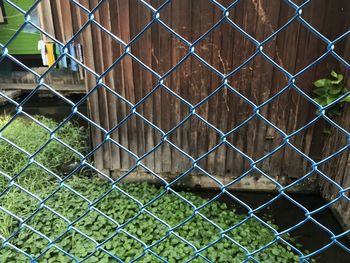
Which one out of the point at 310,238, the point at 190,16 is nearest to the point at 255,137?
the point at 310,238

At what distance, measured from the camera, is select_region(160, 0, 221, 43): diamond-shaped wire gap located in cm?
342

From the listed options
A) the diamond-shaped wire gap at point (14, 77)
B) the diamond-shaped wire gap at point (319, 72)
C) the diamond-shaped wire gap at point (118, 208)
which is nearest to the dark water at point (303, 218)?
the diamond-shaped wire gap at point (118, 208)

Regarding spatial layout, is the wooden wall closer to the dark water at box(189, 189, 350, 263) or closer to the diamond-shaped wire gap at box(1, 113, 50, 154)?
the dark water at box(189, 189, 350, 263)

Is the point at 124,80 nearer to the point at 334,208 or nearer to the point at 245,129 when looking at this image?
the point at 245,129

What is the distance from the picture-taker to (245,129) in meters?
3.99

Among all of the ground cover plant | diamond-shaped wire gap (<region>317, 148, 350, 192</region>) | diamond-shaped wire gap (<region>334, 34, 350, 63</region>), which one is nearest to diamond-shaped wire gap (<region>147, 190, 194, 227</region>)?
the ground cover plant

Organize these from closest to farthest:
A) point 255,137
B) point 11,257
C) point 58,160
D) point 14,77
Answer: point 11,257, point 255,137, point 58,160, point 14,77

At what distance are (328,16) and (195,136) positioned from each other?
194cm

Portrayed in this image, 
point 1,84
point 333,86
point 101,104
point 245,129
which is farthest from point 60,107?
point 333,86

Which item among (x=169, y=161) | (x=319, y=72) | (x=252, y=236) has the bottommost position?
(x=252, y=236)

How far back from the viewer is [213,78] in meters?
3.74

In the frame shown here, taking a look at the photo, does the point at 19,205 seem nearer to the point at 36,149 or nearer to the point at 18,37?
the point at 36,149

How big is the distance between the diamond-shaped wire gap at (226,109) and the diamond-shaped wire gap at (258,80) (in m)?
0.13

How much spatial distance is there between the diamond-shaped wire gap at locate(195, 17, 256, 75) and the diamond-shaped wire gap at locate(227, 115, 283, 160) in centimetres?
69
